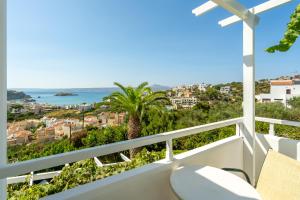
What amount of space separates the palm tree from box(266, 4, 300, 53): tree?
292 inches

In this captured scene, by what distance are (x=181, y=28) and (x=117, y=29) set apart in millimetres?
5250

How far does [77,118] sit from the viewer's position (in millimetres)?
10453

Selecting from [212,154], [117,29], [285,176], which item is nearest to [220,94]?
[117,29]

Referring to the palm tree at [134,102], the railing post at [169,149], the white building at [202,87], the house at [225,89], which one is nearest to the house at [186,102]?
the white building at [202,87]

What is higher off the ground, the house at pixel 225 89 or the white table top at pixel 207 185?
the house at pixel 225 89

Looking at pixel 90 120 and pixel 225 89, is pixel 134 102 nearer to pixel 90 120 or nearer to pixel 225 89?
pixel 90 120

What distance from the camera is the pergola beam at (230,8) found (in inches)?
102

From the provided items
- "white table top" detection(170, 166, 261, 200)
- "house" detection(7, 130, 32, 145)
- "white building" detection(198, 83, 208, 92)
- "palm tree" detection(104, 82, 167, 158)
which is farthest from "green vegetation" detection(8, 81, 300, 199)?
"white table top" detection(170, 166, 261, 200)

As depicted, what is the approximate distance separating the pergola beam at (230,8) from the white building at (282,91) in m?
3.00

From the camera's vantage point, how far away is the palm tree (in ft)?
32.0

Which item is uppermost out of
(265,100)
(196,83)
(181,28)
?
(181,28)

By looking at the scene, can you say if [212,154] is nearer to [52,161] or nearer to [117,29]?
[52,161]

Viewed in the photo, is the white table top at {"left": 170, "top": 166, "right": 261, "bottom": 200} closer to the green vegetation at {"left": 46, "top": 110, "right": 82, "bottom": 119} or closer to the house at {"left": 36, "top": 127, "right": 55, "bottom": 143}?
the house at {"left": 36, "top": 127, "right": 55, "bottom": 143}

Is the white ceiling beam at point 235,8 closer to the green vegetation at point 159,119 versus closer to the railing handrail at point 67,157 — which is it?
the railing handrail at point 67,157
